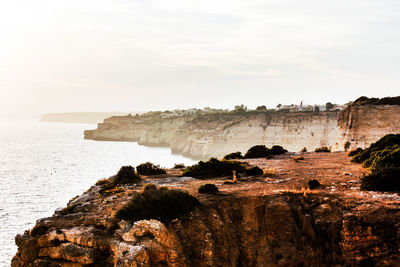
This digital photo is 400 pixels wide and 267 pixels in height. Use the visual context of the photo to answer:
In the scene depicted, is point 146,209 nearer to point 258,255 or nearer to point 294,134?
point 258,255

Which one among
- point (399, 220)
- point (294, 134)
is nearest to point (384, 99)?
point (294, 134)

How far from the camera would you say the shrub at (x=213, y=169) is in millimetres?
22125

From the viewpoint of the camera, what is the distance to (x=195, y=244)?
490 inches

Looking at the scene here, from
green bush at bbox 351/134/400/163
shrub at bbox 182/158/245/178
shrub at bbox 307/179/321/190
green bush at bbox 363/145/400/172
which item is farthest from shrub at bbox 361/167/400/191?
green bush at bbox 351/134/400/163

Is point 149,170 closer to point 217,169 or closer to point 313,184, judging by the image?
point 217,169

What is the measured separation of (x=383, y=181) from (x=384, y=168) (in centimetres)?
214

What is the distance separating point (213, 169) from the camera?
22.7 m

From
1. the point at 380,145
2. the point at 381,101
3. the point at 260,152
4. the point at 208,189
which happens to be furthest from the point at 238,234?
the point at 381,101

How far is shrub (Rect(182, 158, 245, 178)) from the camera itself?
22125 mm

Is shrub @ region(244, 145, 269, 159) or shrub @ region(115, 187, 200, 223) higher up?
shrub @ region(244, 145, 269, 159)

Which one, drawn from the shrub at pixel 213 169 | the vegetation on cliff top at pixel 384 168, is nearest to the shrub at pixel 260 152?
the vegetation on cliff top at pixel 384 168

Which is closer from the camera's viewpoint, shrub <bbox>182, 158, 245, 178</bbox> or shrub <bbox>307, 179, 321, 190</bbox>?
shrub <bbox>307, 179, 321, 190</bbox>

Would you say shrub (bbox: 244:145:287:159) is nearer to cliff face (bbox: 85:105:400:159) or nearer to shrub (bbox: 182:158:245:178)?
shrub (bbox: 182:158:245:178)

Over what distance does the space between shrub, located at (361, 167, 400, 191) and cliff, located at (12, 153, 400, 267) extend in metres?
0.82
